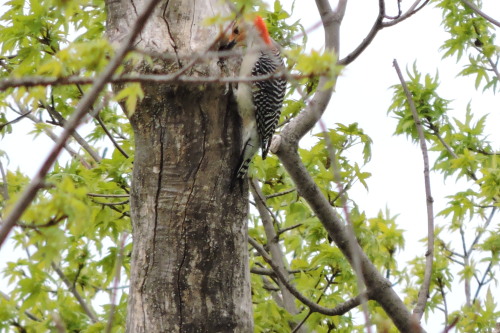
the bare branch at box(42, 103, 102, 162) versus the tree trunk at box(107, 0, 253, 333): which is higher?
the bare branch at box(42, 103, 102, 162)

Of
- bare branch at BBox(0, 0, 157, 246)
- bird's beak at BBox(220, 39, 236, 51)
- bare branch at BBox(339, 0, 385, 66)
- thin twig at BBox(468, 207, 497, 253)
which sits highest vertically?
thin twig at BBox(468, 207, 497, 253)

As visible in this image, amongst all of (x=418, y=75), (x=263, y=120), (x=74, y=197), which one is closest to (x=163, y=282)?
(x=74, y=197)

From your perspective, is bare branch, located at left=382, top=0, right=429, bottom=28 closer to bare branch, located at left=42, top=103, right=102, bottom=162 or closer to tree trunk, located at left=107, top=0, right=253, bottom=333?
tree trunk, located at left=107, top=0, right=253, bottom=333

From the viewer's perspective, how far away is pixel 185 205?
3.35 m

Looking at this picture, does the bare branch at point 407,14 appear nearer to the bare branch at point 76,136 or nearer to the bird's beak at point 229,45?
the bird's beak at point 229,45

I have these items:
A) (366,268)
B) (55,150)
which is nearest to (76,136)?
(366,268)

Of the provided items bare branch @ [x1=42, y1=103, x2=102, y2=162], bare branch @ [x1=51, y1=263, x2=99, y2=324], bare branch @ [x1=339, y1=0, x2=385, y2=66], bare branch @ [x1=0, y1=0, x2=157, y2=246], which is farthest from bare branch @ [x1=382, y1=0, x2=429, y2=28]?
bare branch @ [x1=51, y1=263, x2=99, y2=324]

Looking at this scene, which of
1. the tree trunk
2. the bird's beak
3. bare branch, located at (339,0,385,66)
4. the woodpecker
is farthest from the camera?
the woodpecker

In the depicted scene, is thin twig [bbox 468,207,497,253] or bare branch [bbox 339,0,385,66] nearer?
bare branch [bbox 339,0,385,66]

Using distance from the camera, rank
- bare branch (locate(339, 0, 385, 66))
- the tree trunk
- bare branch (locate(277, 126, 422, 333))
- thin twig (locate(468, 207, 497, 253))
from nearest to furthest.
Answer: the tree trunk, bare branch (locate(339, 0, 385, 66)), bare branch (locate(277, 126, 422, 333)), thin twig (locate(468, 207, 497, 253))

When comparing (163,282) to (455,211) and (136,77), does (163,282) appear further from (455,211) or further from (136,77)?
(455,211)

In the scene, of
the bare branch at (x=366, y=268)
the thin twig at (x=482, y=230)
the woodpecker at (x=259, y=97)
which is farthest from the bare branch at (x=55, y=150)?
the thin twig at (x=482, y=230)

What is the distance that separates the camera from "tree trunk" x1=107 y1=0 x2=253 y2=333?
10.7 ft

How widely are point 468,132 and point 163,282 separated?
16.5 feet
